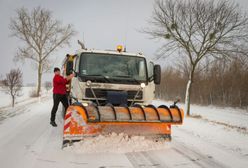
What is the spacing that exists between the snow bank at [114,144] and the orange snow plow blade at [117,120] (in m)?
0.12

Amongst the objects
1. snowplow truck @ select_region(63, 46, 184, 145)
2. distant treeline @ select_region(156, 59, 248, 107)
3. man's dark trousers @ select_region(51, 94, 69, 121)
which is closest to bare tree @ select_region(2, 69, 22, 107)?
man's dark trousers @ select_region(51, 94, 69, 121)

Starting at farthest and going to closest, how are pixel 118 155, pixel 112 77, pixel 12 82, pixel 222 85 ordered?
pixel 222 85 → pixel 12 82 → pixel 112 77 → pixel 118 155

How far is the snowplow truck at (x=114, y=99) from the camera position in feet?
15.0

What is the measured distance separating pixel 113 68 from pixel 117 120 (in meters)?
1.90

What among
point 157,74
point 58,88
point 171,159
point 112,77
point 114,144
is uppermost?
point 157,74

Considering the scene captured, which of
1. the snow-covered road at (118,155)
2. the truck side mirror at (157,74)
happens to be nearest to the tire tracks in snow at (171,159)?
the snow-covered road at (118,155)

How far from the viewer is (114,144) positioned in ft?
16.1

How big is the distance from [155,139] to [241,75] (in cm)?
1966

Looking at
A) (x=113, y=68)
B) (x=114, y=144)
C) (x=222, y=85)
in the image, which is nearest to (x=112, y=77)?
(x=113, y=68)

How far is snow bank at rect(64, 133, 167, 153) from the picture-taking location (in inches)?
186

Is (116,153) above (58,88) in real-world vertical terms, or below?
below

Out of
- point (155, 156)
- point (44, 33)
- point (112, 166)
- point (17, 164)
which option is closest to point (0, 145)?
point (17, 164)

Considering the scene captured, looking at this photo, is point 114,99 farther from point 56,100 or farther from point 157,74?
point 56,100

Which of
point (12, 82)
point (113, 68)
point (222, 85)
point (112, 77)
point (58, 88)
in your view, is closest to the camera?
point (112, 77)
